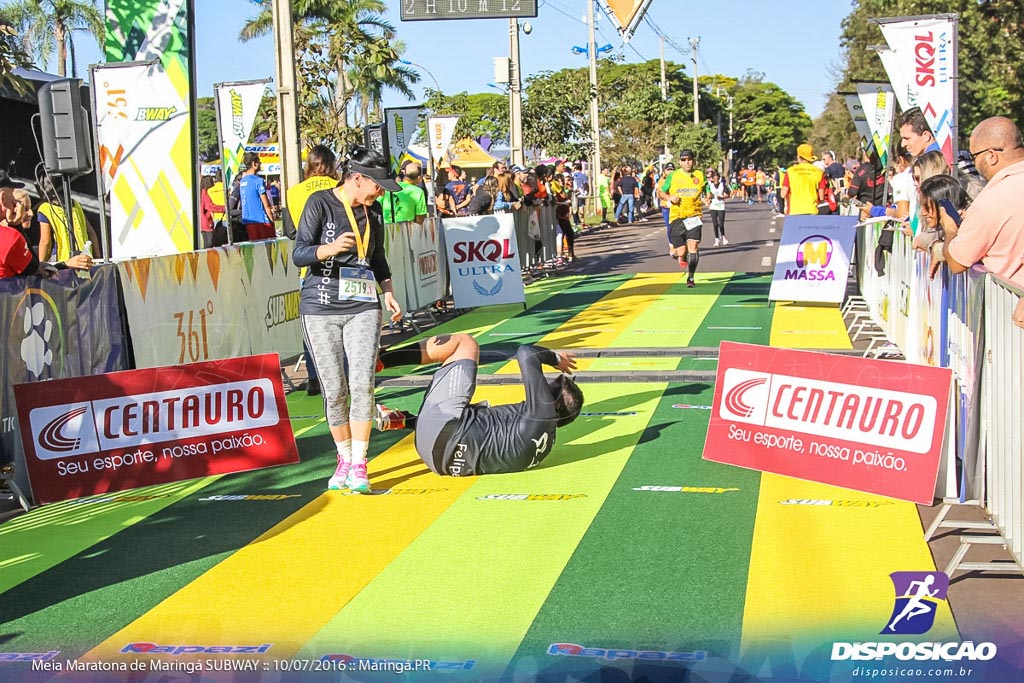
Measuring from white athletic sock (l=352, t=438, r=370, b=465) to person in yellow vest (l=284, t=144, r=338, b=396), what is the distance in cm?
138

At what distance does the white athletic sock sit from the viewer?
25.1ft

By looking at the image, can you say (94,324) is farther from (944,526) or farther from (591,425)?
(944,526)

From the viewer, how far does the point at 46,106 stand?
11.2m

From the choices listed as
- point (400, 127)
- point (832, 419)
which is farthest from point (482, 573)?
point (400, 127)

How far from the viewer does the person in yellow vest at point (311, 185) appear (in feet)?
32.4

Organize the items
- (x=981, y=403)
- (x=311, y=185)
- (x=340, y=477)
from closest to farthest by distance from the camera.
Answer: (x=981, y=403), (x=340, y=477), (x=311, y=185)

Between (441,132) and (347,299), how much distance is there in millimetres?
21035

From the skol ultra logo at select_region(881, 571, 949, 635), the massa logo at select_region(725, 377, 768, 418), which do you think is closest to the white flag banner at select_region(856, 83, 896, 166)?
the massa logo at select_region(725, 377, 768, 418)

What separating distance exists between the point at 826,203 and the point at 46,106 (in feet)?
45.6

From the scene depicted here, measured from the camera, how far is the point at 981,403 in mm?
6320

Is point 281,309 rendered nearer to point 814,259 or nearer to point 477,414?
point 477,414

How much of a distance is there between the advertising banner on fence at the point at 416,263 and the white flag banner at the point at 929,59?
642cm

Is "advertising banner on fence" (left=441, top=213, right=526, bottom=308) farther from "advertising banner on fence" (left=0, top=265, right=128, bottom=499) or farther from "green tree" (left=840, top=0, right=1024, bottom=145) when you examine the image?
"green tree" (left=840, top=0, right=1024, bottom=145)

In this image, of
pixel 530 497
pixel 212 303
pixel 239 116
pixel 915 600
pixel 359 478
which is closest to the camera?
pixel 915 600
